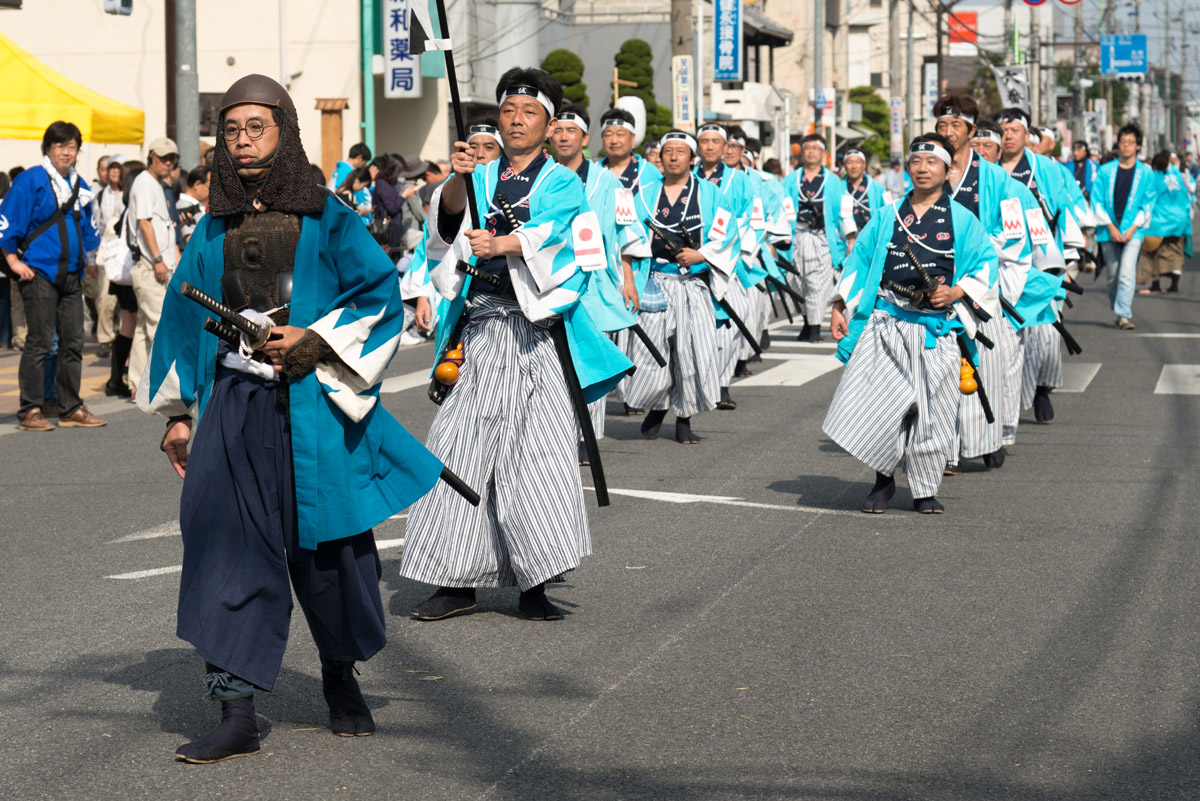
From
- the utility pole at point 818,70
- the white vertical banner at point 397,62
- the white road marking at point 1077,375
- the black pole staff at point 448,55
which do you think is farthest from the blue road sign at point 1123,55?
the black pole staff at point 448,55

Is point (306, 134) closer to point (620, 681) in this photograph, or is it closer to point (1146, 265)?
point (1146, 265)

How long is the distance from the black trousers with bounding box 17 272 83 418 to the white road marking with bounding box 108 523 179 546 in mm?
3348

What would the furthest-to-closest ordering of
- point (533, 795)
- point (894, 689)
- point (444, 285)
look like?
point (444, 285) < point (894, 689) < point (533, 795)

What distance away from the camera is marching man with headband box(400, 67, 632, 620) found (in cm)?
552

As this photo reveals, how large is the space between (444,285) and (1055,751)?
2.78m

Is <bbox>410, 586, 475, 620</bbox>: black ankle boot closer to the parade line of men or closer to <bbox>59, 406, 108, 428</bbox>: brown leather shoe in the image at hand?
the parade line of men

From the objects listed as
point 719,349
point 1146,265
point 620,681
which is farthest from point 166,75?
point 620,681

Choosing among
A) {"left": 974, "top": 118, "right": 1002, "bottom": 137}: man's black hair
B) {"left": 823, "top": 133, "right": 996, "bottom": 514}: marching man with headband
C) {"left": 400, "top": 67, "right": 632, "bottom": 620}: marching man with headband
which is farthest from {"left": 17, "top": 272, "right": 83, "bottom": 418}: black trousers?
{"left": 974, "top": 118, "right": 1002, "bottom": 137}: man's black hair

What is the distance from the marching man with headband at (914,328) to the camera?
754 centimetres

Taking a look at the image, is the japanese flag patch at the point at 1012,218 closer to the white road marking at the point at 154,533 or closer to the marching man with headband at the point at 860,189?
the white road marking at the point at 154,533

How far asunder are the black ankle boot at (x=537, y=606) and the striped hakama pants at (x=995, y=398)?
133 inches

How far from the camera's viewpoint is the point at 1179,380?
Result: 12680 millimetres

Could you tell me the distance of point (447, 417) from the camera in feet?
18.7

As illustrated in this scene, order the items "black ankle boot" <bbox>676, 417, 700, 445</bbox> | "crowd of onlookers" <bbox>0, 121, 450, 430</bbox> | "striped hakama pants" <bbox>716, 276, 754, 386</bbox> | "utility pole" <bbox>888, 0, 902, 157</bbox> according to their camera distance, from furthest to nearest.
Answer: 1. "utility pole" <bbox>888, 0, 902, 157</bbox>
2. "striped hakama pants" <bbox>716, 276, 754, 386</bbox>
3. "crowd of onlookers" <bbox>0, 121, 450, 430</bbox>
4. "black ankle boot" <bbox>676, 417, 700, 445</bbox>
